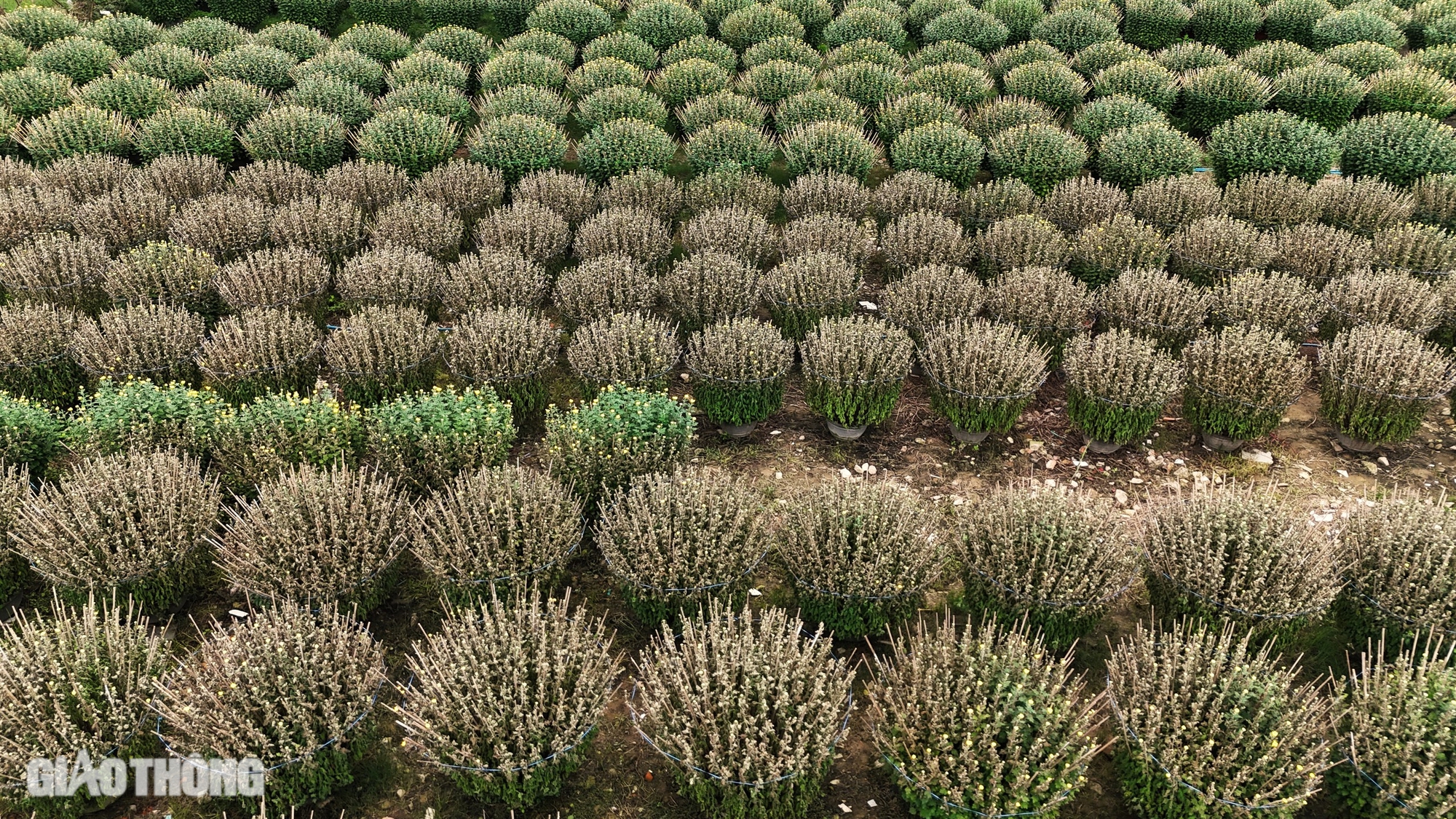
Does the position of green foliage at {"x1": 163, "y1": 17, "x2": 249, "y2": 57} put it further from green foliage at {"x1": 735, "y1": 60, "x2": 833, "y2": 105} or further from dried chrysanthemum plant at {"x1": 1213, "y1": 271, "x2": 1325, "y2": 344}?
dried chrysanthemum plant at {"x1": 1213, "y1": 271, "x2": 1325, "y2": 344}

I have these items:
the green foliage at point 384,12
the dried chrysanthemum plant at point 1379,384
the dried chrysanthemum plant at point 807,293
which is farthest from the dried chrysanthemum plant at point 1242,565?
the green foliage at point 384,12

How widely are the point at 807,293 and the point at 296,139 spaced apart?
8139 mm

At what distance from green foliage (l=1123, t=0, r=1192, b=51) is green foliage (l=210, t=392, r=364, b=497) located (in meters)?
17.4

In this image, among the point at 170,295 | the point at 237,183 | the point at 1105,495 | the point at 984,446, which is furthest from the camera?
the point at 237,183

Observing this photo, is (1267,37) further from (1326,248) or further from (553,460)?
(553,460)

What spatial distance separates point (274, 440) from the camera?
7203mm

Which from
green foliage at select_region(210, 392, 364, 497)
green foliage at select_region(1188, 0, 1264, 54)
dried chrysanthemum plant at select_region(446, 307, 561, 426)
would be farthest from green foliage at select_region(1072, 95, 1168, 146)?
green foliage at select_region(210, 392, 364, 497)

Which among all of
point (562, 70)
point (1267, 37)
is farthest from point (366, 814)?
point (1267, 37)

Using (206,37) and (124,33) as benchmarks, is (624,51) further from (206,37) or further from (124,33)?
(124,33)

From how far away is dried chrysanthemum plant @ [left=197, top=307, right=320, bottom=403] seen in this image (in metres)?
8.34

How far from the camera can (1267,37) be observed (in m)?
18.3

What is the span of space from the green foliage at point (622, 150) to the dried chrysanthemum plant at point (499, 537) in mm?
6882

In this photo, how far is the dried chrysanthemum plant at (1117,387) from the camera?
791 cm

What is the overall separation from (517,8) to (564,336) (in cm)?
1094
